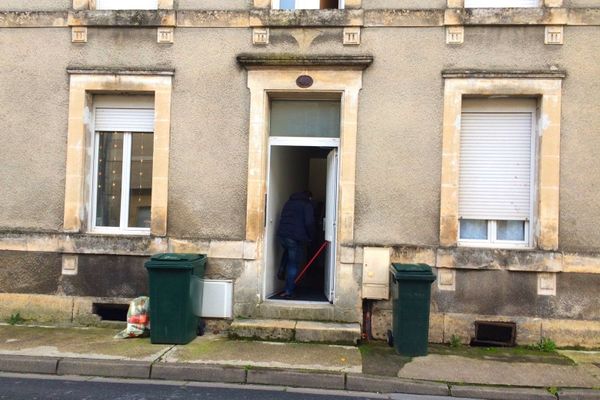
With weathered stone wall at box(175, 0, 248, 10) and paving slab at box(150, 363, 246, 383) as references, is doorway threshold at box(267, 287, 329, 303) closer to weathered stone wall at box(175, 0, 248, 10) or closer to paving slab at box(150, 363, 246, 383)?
paving slab at box(150, 363, 246, 383)

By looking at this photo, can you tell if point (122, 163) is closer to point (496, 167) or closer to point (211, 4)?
point (211, 4)

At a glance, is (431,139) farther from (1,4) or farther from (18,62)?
(1,4)

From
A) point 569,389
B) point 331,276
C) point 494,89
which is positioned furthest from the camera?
point 331,276

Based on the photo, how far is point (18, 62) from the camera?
7.37 m

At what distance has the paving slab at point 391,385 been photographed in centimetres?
504

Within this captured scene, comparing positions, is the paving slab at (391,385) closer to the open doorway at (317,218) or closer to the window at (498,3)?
the open doorway at (317,218)

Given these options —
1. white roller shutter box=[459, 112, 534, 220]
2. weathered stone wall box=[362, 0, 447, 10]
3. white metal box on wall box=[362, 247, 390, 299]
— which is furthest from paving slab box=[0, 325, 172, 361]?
weathered stone wall box=[362, 0, 447, 10]

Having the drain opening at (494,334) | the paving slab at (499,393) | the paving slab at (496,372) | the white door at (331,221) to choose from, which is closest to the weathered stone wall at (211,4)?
the white door at (331,221)

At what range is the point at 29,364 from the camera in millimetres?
5488

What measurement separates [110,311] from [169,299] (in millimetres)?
1665

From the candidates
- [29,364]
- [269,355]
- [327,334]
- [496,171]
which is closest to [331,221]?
[327,334]

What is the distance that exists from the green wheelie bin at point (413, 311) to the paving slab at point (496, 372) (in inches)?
7.0

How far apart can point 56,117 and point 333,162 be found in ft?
13.6

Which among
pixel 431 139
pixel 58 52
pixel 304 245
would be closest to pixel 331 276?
pixel 304 245
